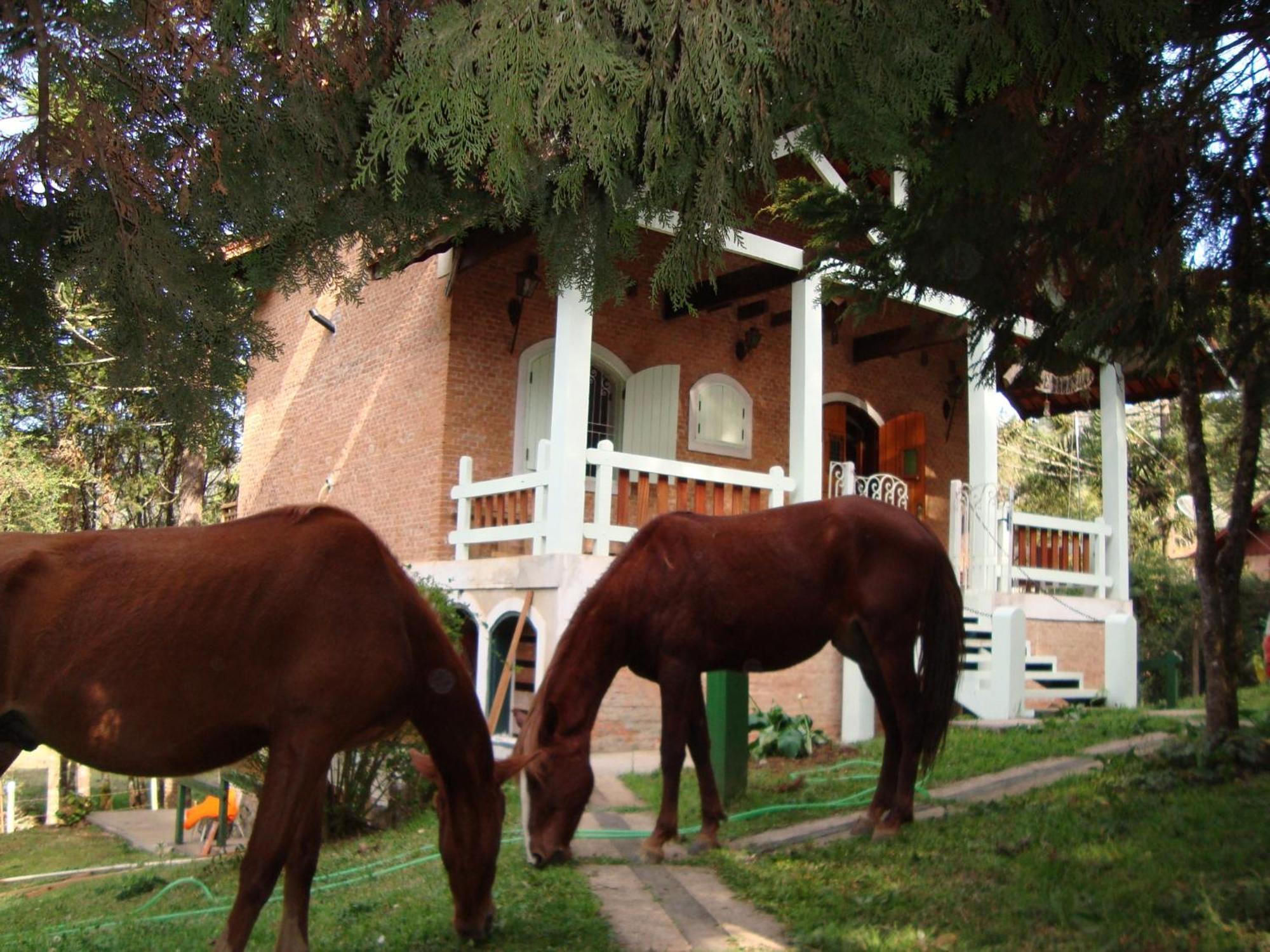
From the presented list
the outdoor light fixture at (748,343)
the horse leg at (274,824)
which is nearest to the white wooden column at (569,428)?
the outdoor light fixture at (748,343)

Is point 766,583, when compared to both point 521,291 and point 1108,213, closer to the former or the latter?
point 1108,213

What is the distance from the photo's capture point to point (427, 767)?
4.42m

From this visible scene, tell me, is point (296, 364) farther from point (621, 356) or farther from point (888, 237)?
point (888, 237)

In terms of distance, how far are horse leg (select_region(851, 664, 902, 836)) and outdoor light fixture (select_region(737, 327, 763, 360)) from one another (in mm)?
8407

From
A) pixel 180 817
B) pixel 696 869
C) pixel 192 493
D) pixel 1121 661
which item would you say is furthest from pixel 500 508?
pixel 192 493

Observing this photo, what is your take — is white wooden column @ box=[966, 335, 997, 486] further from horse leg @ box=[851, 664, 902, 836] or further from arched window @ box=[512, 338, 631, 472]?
horse leg @ box=[851, 664, 902, 836]

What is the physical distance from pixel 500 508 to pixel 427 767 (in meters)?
7.18

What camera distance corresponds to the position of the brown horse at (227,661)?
3.83 m

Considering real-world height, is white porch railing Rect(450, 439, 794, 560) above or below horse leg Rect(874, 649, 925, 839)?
above

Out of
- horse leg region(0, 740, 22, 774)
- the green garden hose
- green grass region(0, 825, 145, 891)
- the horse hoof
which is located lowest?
green grass region(0, 825, 145, 891)

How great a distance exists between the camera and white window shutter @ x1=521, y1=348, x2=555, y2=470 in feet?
42.5

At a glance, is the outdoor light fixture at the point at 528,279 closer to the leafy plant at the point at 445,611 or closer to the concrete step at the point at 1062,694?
the leafy plant at the point at 445,611

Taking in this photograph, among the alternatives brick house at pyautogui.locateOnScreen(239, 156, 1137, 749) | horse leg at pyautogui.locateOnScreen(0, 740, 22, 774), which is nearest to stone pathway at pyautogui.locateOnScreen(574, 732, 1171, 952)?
horse leg at pyautogui.locateOnScreen(0, 740, 22, 774)

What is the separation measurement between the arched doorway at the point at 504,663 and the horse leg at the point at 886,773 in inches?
207
